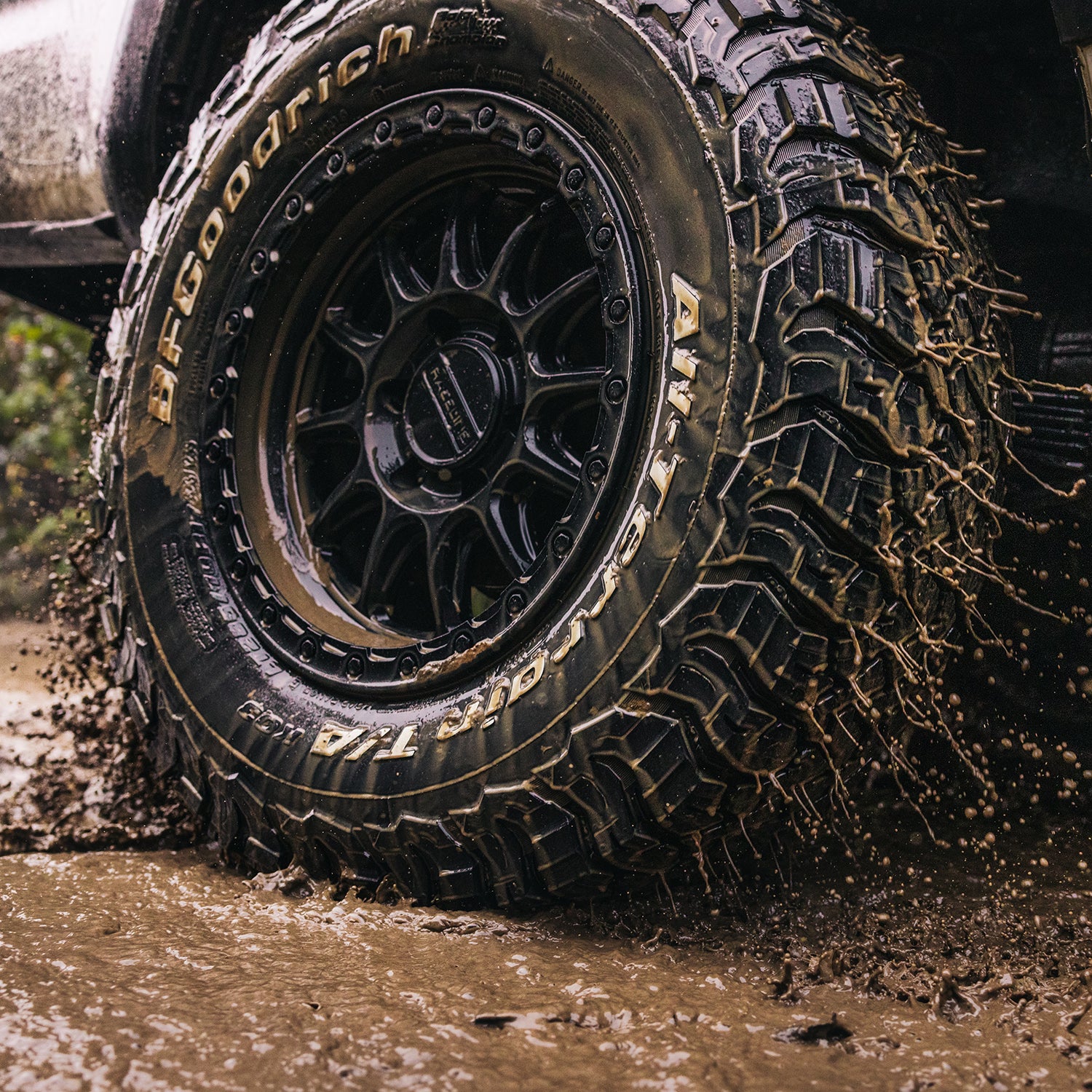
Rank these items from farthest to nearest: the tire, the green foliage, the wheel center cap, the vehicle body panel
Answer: the green foliage
the vehicle body panel
the wheel center cap
the tire

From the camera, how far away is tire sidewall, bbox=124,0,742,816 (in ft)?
4.69

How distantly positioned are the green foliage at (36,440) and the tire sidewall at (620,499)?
3.54 meters

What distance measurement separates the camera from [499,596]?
5.69 ft

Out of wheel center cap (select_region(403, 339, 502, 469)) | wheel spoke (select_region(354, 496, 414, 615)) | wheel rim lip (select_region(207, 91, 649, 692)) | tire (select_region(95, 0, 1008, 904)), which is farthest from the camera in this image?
wheel spoke (select_region(354, 496, 414, 615))

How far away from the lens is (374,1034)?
1.19 meters

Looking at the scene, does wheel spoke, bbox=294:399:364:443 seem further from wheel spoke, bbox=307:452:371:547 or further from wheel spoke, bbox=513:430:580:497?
wheel spoke, bbox=513:430:580:497

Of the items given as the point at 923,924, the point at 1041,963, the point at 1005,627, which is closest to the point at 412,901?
the point at 923,924

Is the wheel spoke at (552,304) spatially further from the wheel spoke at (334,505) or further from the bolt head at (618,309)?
the wheel spoke at (334,505)

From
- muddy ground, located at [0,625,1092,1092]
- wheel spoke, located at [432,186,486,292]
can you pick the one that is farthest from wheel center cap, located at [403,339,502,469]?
muddy ground, located at [0,625,1092,1092]

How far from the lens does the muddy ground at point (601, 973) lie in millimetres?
1135

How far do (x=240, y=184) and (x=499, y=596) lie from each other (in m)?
0.94

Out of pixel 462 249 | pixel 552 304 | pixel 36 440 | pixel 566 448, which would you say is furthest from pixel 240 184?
pixel 36 440

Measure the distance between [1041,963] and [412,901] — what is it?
0.88m

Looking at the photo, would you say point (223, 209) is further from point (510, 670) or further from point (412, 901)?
point (412, 901)
